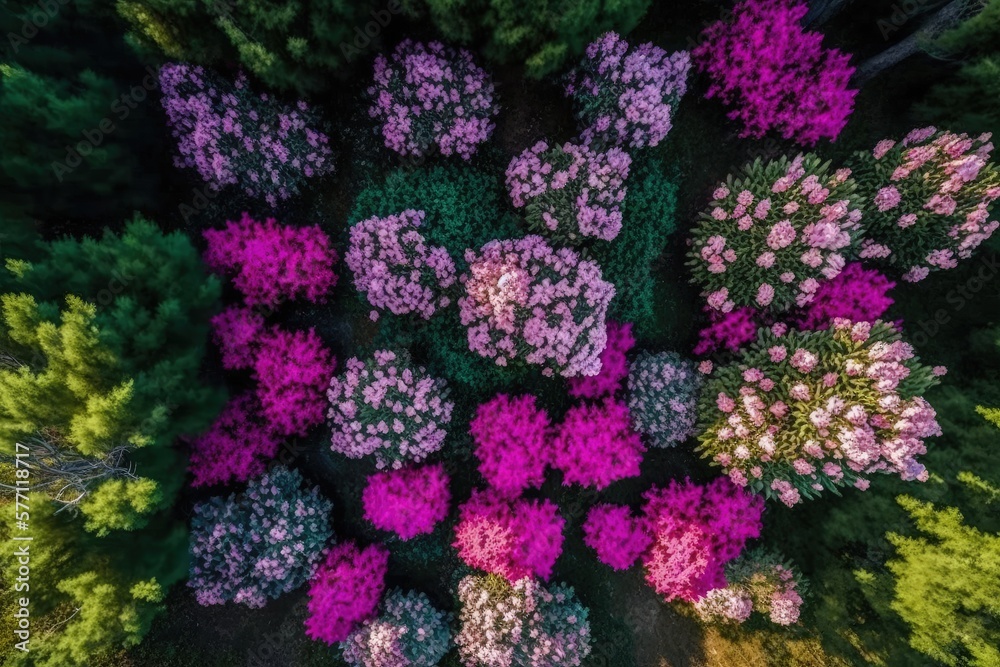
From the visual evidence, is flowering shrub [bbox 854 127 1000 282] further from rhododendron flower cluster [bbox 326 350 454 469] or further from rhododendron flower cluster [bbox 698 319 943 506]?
rhododendron flower cluster [bbox 326 350 454 469]

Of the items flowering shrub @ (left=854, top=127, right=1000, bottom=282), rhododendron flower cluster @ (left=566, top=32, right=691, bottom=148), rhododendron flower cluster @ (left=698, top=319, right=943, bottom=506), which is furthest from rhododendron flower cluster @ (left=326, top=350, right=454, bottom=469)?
flowering shrub @ (left=854, top=127, right=1000, bottom=282)

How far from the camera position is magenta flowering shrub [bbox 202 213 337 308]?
344 inches

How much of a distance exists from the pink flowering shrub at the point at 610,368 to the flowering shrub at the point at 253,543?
19.0ft

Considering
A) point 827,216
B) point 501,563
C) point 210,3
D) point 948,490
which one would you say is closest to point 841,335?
point 827,216

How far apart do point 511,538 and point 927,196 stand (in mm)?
9892

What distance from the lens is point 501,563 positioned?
959 cm

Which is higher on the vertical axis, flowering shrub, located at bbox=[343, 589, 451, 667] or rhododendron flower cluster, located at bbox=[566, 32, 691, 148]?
rhododendron flower cluster, located at bbox=[566, 32, 691, 148]

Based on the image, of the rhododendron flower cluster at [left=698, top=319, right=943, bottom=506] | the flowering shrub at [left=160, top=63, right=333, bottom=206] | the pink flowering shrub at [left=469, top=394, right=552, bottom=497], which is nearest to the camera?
the rhododendron flower cluster at [left=698, top=319, right=943, bottom=506]

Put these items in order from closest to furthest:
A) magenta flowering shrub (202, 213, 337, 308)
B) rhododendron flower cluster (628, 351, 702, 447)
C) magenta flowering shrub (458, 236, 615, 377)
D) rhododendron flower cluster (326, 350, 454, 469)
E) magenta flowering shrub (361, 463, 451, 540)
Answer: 1. magenta flowering shrub (458, 236, 615, 377)
2. magenta flowering shrub (202, 213, 337, 308)
3. rhododendron flower cluster (326, 350, 454, 469)
4. magenta flowering shrub (361, 463, 451, 540)
5. rhododendron flower cluster (628, 351, 702, 447)

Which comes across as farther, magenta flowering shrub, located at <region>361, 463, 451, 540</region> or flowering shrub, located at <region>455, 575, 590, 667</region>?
flowering shrub, located at <region>455, 575, 590, 667</region>

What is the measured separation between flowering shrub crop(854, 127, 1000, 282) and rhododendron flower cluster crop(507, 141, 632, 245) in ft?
15.8

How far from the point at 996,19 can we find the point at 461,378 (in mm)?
10346

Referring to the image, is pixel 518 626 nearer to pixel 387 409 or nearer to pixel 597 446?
pixel 597 446

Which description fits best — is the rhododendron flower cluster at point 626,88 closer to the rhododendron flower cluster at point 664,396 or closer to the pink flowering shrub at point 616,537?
the rhododendron flower cluster at point 664,396
